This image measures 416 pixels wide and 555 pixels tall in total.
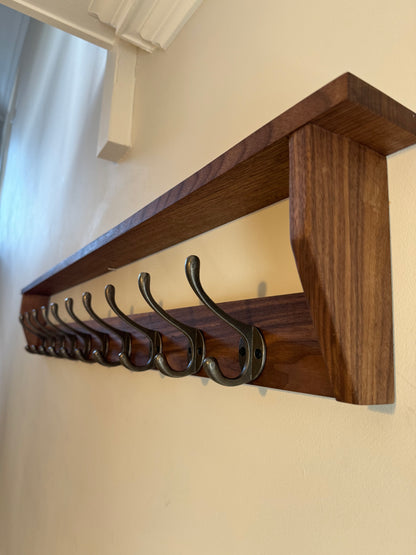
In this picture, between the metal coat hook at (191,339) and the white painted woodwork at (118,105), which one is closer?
the metal coat hook at (191,339)

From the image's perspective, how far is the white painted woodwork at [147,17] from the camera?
0.73 metres

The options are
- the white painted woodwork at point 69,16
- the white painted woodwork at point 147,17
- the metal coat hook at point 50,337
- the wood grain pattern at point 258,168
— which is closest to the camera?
the wood grain pattern at point 258,168

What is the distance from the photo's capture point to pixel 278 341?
42 centimetres

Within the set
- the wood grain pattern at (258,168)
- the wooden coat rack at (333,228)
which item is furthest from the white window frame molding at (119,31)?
the wooden coat rack at (333,228)

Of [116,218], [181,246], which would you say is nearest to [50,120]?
[116,218]

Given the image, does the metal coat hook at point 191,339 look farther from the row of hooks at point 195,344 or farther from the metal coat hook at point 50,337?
the metal coat hook at point 50,337

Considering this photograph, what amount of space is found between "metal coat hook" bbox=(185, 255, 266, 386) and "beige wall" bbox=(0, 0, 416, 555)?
2.1 inches

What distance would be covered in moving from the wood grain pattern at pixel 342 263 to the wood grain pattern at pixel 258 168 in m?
0.02

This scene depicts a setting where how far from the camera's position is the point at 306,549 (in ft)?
1.28

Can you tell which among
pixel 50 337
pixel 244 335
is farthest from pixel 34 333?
pixel 244 335

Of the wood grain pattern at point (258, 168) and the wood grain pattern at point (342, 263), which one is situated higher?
the wood grain pattern at point (258, 168)

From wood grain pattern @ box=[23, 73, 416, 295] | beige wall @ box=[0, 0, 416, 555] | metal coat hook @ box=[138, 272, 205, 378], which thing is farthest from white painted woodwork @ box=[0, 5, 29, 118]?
metal coat hook @ box=[138, 272, 205, 378]

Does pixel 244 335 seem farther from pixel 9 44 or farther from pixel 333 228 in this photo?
pixel 9 44

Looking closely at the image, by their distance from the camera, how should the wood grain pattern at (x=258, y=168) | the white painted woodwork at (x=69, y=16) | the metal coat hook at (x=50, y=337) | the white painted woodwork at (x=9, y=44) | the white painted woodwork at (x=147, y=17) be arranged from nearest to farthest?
the wood grain pattern at (x=258, y=168) < the white painted woodwork at (x=147, y=17) < the white painted woodwork at (x=69, y=16) < the metal coat hook at (x=50, y=337) < the white painted woodwork at (x=9, y=44)
